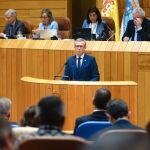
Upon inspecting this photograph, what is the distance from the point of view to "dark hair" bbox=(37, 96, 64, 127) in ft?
9.69

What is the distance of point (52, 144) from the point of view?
2.57 m

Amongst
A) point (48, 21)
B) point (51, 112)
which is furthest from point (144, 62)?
point (51, 112)

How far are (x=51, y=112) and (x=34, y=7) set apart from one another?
1018 centimetres

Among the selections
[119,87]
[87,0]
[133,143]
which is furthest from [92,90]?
[87,0]

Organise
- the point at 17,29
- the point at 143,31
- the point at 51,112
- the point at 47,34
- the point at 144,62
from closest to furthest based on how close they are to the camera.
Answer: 1. the point at 51,112
2. the point at 144,62
3. the point at 143,31
4. the point at 47,34
5. the point at 17,29

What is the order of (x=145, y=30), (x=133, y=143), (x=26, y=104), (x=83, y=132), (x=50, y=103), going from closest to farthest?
(x=133, y=143) → (x=50, y=103) → (x=83, y=132) → (x=26, y=104) → (x=145, y=30)

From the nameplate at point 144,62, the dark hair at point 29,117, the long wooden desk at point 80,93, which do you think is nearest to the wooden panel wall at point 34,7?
the nameplate at point 144,62

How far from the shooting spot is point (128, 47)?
7.76m

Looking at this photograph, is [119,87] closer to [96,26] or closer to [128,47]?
[128,47]

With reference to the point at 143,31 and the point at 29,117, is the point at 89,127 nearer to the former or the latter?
the point at 29,117

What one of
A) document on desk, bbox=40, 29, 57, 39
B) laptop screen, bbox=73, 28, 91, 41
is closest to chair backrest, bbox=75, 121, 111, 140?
laptop screen, bbox=73, 28, 91, 41

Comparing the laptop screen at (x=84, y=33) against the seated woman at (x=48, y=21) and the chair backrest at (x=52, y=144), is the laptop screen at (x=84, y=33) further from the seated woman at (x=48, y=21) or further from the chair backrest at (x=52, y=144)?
the chair backrest at (x=52, y=144)

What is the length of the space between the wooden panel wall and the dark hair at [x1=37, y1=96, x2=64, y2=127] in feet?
32.4

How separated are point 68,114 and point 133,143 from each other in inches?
179
